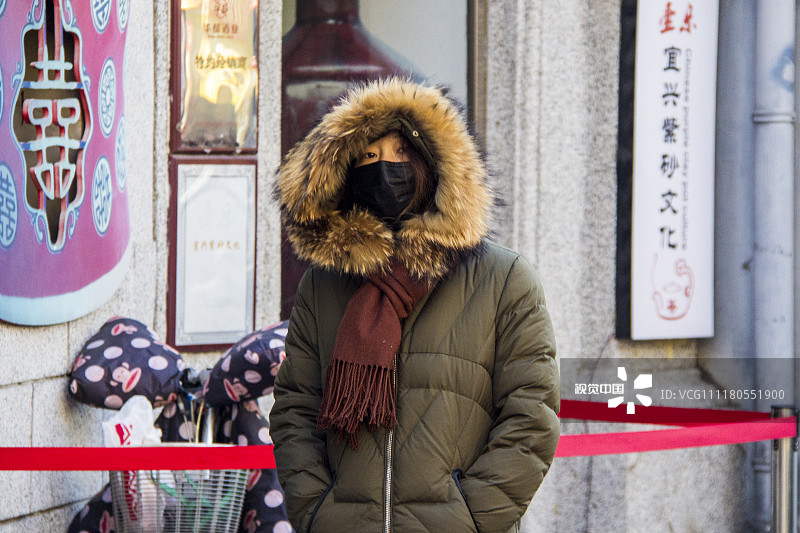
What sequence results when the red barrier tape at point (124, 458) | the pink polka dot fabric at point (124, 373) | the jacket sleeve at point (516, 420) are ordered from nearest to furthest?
the jacket sleeve at point (516, 420) < the red barrier tape at point (124, 458) < the pink polka dot fabric at point (124, 373)

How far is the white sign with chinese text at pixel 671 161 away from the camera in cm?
578

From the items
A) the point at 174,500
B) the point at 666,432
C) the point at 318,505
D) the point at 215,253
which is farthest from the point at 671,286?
the point at 318,505

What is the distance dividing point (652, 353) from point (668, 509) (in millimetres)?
938

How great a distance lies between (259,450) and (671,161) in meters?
3.31

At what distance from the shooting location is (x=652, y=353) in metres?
6.01

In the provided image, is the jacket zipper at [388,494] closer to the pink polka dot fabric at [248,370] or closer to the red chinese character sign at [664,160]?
the pink polka dot fabric at [248,370]

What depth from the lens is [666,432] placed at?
157 inches

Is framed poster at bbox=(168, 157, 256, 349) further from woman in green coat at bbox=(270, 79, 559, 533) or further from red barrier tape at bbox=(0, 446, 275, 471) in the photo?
woman in green coat at bbox=(270, 79, 559, 533)

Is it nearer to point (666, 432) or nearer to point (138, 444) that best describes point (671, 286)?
point (666, 432)

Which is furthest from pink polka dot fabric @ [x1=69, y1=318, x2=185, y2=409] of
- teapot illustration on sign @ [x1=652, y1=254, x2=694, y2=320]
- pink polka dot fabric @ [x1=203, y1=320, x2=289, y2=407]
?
teapot illustration on sign @ [x1=652, y1=254, x2=694, y2=320]

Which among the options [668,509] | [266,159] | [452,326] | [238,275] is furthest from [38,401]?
[668,509]

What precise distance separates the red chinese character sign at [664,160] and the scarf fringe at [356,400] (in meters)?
3.81

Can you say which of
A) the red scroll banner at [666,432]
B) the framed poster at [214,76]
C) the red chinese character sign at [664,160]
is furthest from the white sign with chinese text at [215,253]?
the red chinese character sign at [664,160]

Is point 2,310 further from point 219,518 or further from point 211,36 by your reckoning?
point 211,36
